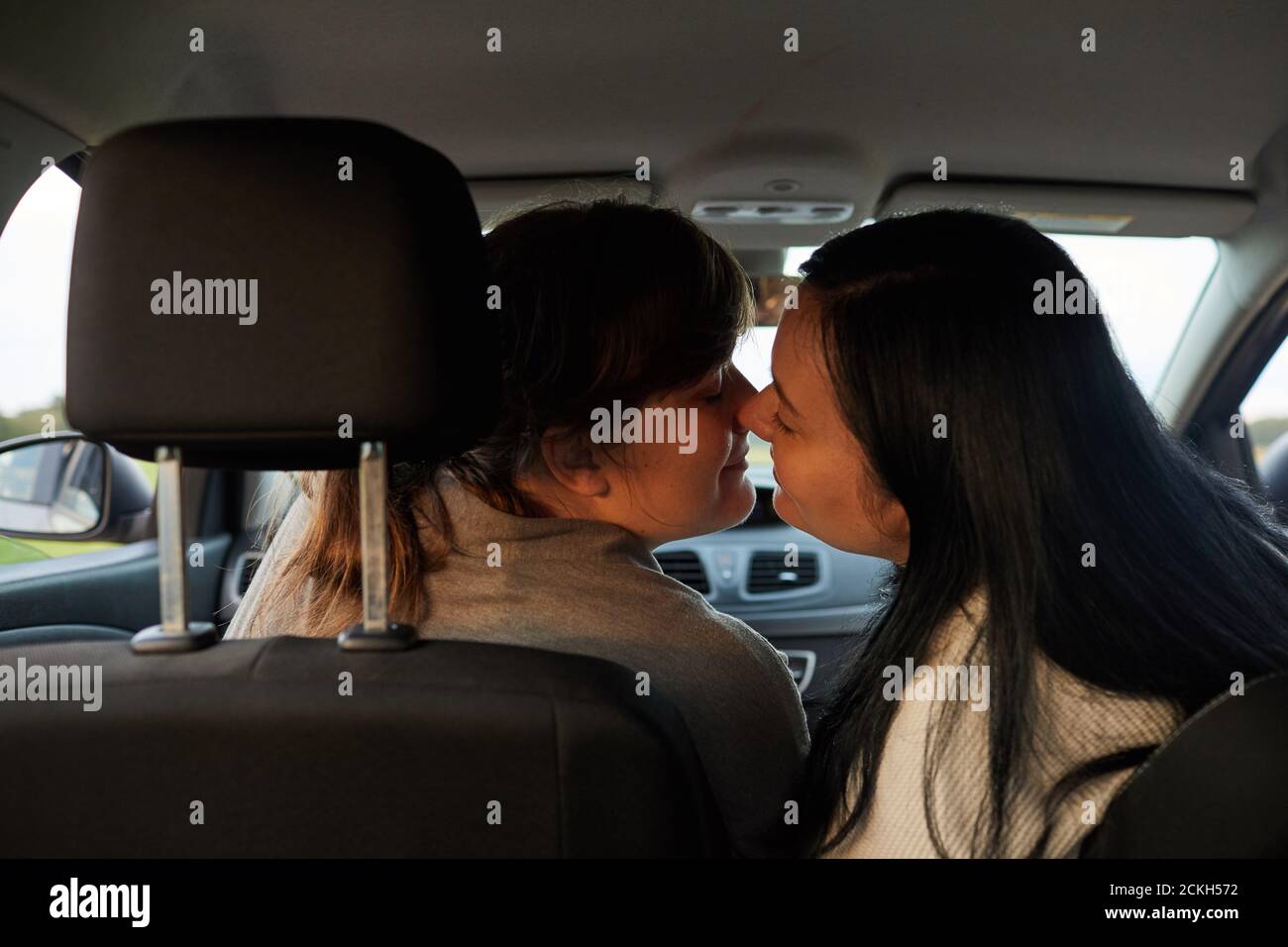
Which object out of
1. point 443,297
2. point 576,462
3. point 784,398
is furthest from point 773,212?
point 443,297

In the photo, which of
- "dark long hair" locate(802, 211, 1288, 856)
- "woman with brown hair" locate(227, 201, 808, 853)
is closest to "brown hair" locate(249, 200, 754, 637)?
"woman with brown hair" locate(227, 201, 808, 853)

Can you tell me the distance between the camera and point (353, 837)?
3.35ft

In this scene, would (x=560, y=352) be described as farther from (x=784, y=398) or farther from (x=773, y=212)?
(x=773, y=212)

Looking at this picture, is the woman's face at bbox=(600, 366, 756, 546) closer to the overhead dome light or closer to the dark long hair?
the dark long hair

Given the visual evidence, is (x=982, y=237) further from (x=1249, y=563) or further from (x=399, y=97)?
(x=399, y=97)

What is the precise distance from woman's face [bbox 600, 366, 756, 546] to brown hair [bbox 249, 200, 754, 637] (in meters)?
→ 0.06

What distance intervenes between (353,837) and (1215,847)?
2.67 ft

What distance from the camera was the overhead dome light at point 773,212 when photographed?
2.78m

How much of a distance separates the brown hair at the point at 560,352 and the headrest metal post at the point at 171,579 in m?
0.33

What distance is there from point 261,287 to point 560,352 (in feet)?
1.81

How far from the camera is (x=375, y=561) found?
1050mm

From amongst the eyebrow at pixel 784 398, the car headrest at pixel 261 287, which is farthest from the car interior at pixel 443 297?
the eyebrow at pixel 784 398
